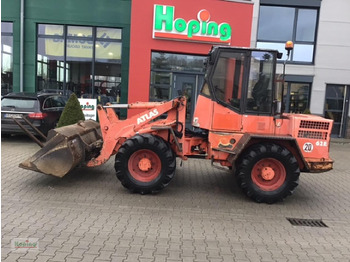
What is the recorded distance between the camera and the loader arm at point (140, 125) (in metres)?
5.91

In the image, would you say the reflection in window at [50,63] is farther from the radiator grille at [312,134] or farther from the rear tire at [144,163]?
the radiator grille at [312,134]

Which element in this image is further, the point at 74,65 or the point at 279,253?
the point at 74,65

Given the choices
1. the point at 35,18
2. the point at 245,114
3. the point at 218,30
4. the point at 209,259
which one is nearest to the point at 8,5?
the point at 35,18

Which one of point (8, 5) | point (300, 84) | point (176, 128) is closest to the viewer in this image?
point (176, 128)

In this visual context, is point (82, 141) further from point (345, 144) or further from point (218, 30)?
point (345, 144)

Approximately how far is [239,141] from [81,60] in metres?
10.8

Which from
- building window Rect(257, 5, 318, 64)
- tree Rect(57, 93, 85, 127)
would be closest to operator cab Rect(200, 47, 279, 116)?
tree Rect(57, 93, 85, 127)

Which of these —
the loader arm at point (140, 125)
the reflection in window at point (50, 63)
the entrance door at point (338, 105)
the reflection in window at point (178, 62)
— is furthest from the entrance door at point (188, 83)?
the loader arm at point (140, 125)

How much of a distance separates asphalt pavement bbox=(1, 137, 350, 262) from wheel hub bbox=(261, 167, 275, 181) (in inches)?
19.5

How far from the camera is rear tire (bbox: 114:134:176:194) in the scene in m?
5.62

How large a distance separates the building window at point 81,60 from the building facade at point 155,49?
0.14 ft

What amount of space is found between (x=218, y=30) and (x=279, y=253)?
10.3m

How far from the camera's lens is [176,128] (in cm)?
592

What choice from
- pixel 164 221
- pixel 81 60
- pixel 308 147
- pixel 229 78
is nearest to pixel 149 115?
pixel 229 78
